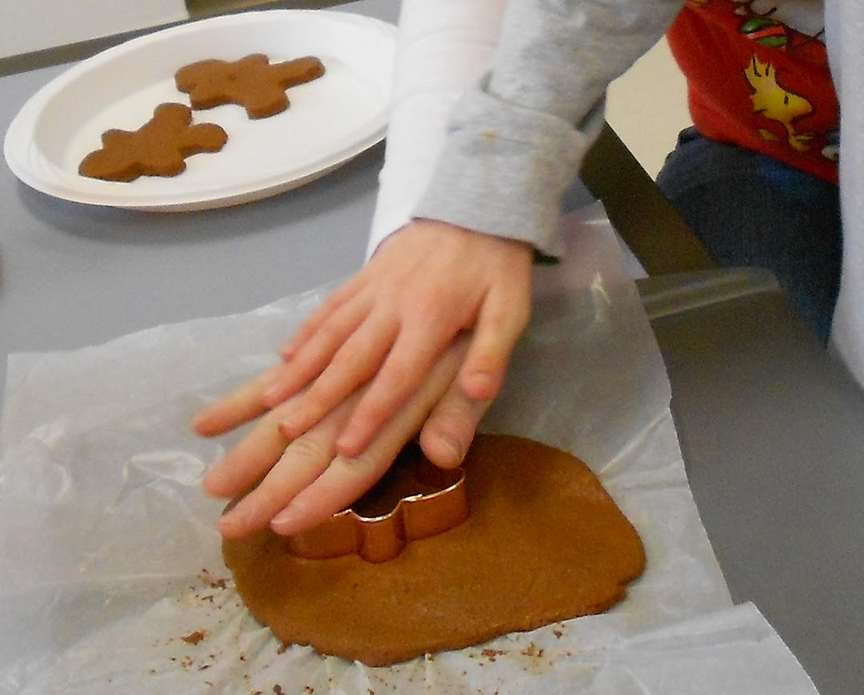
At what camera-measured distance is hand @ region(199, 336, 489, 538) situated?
439mm

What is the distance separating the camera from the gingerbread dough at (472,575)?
0.42m

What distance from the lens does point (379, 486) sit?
1.60 feet

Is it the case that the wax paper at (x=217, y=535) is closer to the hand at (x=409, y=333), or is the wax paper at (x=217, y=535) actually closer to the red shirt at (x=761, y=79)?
the hand at (x=409, y=333)

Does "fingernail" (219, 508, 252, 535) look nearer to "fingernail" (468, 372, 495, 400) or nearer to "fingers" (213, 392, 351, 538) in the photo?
"fingers" (213, 392, 351, 538)

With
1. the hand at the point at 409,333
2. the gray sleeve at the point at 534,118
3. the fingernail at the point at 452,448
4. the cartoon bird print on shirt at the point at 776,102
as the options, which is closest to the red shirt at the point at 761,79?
the cartoon bird print on shirt at the point at 776,102

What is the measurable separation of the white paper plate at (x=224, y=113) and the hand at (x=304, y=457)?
250 millimetres

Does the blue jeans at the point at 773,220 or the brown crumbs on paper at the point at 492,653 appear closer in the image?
the brown crumbs on paper at the point at 492,653

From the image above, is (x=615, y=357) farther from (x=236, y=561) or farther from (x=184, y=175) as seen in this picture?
(x=184, y=175)

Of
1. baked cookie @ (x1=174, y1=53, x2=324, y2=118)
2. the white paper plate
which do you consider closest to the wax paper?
the white paper plate

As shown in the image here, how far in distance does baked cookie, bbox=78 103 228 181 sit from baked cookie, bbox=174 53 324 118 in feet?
0.13

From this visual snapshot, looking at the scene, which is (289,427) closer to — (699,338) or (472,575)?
(472,575)

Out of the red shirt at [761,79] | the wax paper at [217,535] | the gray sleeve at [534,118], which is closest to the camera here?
the wax paper at [217,535]

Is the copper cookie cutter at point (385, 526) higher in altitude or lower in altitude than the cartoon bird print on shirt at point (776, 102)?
lower

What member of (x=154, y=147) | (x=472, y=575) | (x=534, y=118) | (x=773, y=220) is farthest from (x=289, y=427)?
(x=773, y=220)
